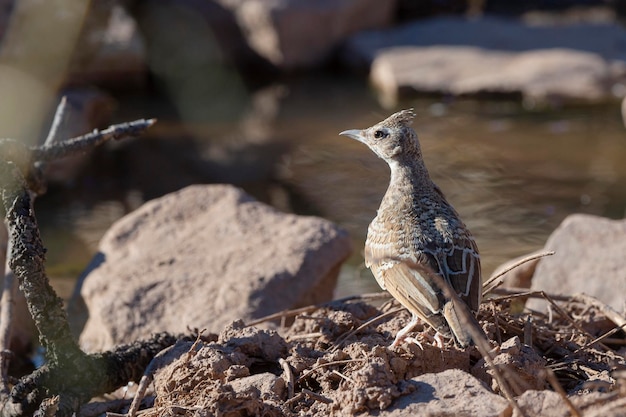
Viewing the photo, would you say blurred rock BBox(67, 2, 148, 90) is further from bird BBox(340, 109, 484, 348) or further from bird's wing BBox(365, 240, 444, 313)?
bird's wing BBox(365, 240, 444, 313)

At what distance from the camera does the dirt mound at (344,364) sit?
3.27m

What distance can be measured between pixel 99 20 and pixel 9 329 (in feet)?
16.1

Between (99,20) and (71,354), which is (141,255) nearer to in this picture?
(71,354)

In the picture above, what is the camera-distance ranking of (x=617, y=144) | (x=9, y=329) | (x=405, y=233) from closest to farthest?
(x=405, y=233)
(x=9, y=329)
(x=617, y=144)

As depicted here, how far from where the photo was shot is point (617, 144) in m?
9.51

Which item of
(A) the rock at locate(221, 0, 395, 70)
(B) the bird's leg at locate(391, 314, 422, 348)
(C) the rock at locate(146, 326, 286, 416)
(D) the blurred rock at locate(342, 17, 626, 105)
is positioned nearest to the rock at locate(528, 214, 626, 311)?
(B) the bird's leg at locate(391, 314, 422, 348)

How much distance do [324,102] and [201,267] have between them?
20.7 feet

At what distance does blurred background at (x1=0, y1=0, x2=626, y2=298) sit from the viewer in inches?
321

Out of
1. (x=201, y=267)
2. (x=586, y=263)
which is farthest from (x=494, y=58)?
(x=201, y=267)

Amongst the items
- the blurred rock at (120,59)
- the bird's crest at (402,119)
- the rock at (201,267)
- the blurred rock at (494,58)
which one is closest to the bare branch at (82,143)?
the rock at (201,267)

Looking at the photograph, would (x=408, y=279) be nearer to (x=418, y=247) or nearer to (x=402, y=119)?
(x=418, y=247)

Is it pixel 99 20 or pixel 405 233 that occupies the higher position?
pixel 99 20

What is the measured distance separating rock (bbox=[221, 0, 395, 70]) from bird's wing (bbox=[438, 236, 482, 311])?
8.77 meters

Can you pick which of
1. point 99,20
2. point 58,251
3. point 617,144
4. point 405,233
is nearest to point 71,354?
point 405,233
